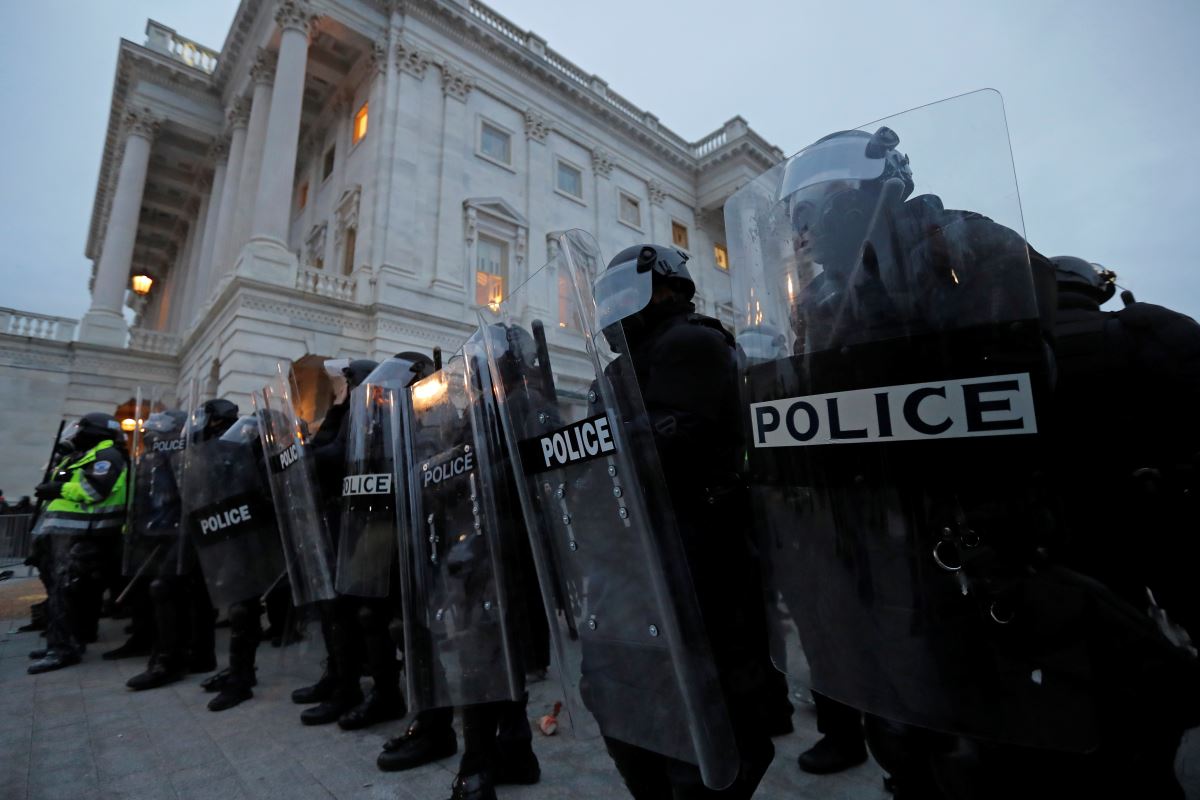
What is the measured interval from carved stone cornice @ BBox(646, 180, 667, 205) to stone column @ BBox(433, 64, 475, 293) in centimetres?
834

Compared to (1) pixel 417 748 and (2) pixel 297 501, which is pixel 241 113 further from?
(1) pixel 417 748

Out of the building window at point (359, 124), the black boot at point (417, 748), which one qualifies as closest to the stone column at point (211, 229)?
the building window at point (359, 124)

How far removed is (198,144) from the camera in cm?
2252

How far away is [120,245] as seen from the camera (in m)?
19.2

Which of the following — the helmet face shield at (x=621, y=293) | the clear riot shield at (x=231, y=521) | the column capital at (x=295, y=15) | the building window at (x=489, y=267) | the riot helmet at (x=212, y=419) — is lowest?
the clear riot shield at (x=231, y=521)

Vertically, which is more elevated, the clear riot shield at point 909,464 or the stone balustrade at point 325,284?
the stone balustrade at point 325,284

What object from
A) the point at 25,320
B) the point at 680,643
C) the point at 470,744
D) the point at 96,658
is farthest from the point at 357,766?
the point at 25,320

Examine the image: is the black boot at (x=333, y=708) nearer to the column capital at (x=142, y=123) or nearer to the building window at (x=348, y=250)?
the building window at (x=348, y=250)

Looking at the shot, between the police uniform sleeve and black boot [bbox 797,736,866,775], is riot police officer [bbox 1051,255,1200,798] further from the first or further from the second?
the police uniform sleeve

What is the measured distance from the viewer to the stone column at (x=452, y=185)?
16.2m

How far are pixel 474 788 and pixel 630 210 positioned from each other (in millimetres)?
22836

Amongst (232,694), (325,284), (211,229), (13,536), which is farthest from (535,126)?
(232,694)

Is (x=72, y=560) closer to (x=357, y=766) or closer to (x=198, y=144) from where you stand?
(x=357, y=766)

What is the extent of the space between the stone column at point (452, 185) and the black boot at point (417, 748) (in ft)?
46.6
